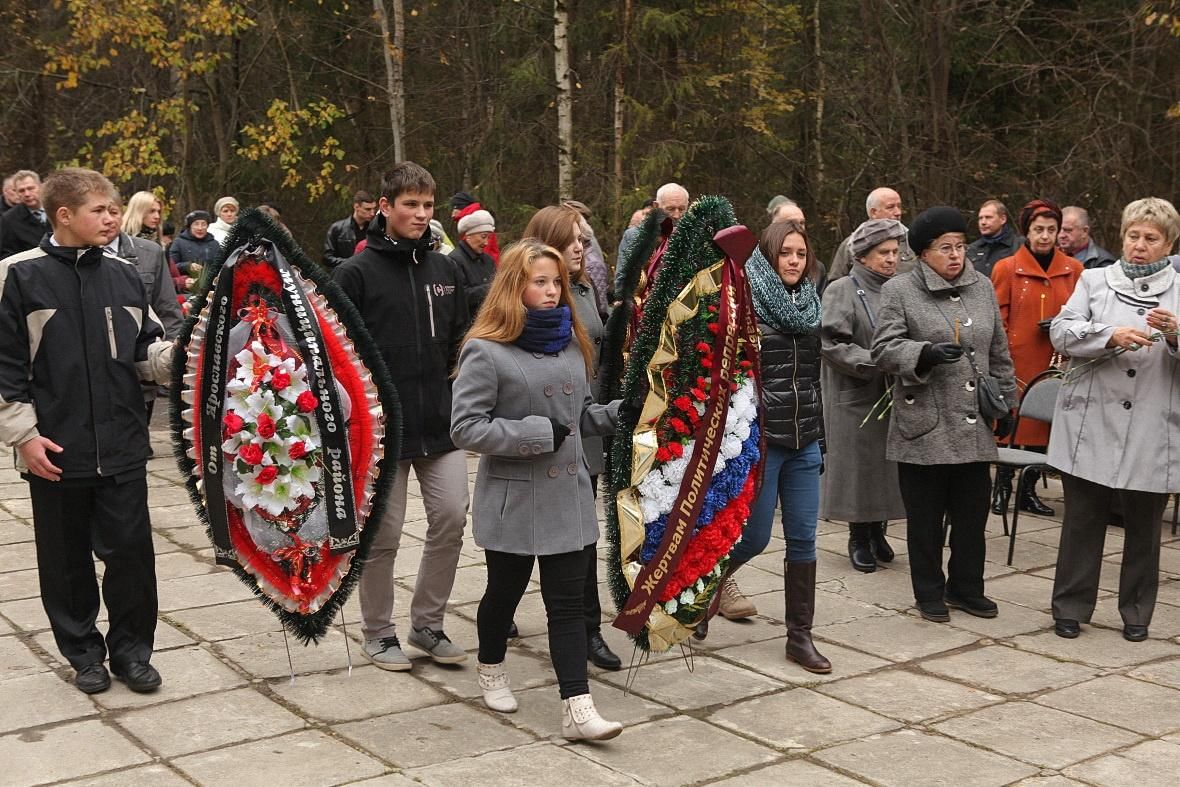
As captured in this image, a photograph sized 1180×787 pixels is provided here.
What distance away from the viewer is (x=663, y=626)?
5.15 metres

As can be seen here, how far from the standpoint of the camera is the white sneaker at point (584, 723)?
459 centimetres

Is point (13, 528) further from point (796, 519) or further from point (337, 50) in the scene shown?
point (337, 50)

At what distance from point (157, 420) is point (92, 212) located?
28.1ft

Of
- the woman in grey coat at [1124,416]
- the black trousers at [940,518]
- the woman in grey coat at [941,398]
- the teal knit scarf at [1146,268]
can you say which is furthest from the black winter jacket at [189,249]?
the teal knit scarf at [1146,268]

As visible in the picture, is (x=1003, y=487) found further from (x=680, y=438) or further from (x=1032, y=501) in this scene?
(x=680, y=438)

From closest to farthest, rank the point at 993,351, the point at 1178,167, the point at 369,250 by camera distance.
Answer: the point at 369,250 < the point at 993,351 < the point at 1178,167

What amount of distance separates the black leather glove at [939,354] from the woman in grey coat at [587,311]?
157cm

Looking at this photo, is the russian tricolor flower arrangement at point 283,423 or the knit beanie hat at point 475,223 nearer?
Answer: the russian tricolor flower arrangement at point 283,423

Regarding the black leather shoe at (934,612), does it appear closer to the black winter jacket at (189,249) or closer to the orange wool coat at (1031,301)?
the orange wool coat at (1031,301)

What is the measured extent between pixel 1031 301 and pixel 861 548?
2.70 meters

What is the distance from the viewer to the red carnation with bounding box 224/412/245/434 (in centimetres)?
507

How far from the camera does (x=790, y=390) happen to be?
5.73 m

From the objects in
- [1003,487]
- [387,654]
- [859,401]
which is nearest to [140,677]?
[387,654]

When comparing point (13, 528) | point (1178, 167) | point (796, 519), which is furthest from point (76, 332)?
point (1178, 167)
